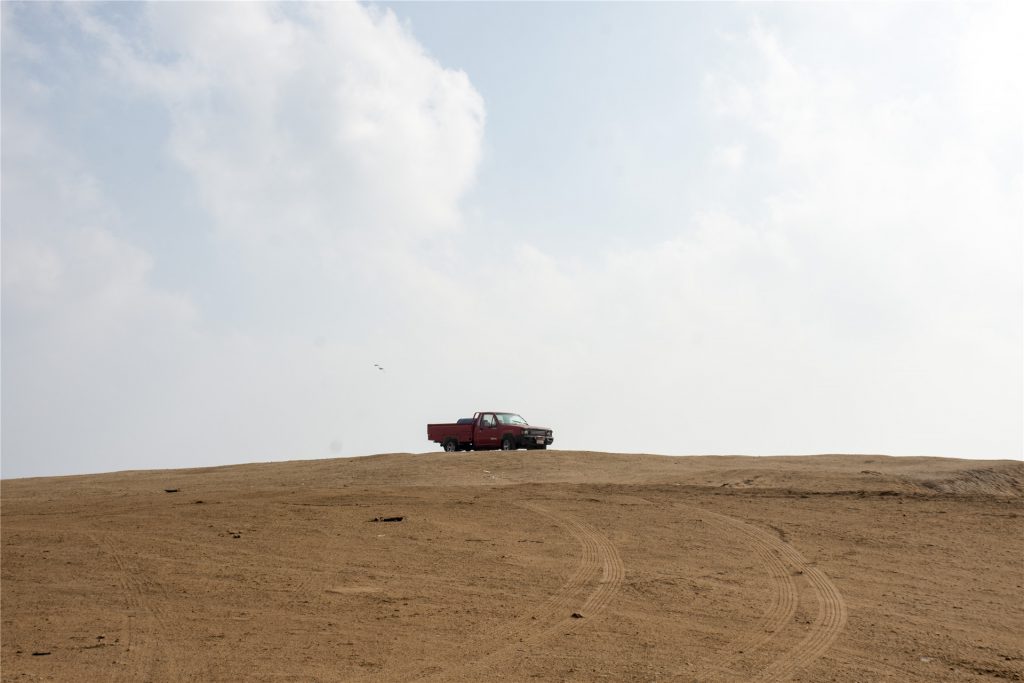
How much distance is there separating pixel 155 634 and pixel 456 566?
5336 mm

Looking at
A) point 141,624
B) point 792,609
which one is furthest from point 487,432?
point 141,624

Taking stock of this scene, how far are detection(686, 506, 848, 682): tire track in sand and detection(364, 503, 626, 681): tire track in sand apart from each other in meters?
2.58

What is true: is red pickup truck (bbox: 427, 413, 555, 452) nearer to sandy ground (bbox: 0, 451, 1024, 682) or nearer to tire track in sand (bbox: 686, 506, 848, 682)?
sandy ground (bbox: 0, 451, 1024, 682)

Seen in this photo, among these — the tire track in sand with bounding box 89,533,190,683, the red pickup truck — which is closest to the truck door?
the red pickup truck

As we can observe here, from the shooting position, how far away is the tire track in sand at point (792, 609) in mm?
11281

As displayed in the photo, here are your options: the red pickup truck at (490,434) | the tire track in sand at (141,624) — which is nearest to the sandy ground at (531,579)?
the tire track in sand at (141,624)

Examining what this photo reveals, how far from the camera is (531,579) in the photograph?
15180mm

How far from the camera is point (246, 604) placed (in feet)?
46.1

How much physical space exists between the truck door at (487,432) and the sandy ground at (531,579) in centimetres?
957

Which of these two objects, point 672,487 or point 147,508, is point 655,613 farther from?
point 147,508

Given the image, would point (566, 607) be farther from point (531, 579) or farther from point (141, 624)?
point (141, 624)

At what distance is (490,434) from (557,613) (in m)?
21.3

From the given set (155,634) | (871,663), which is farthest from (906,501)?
(155,634)

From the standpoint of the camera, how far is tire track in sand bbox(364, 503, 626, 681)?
11062 mm
